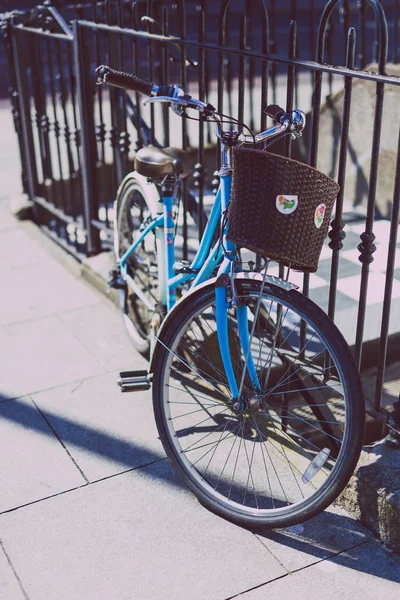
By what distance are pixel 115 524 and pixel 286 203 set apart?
1.43 meters

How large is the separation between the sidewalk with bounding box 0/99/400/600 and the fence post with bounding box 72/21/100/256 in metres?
1.32

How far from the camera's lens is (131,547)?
2676 mm

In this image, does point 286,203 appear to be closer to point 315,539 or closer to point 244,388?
point 244,388

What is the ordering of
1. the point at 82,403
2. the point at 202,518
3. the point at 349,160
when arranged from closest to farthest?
the point at 202,518 < the point at 82,403 < the point at 349,160

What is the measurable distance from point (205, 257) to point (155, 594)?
141cm

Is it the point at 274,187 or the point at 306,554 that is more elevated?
the point at 274,187

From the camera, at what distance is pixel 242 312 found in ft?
8.98

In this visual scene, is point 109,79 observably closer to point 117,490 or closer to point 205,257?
point 205,257

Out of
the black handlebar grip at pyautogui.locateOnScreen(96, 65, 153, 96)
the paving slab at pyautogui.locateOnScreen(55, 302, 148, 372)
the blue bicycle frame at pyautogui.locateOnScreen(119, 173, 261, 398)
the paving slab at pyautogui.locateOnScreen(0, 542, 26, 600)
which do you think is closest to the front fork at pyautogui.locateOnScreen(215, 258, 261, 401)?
the blue bicycle frame at pyautogui.locateOnScreen(119, 173, 261, 398)

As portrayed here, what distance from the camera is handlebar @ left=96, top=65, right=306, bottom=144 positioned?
252 centimetres

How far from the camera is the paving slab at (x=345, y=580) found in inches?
96.0

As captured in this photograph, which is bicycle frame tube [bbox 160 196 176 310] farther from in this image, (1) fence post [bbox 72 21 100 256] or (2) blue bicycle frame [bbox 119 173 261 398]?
(1) fence post [bbox 72 21 100 256]

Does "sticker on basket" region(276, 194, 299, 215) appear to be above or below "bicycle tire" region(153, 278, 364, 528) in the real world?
above

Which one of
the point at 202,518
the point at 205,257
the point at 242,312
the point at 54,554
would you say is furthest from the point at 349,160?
the point at 54,554
